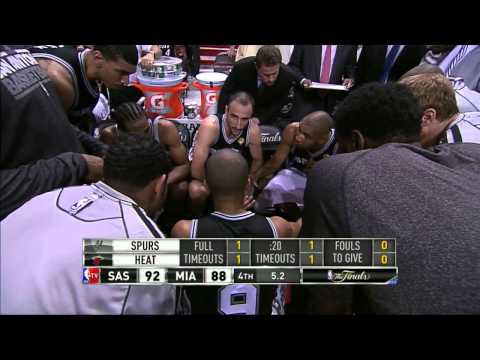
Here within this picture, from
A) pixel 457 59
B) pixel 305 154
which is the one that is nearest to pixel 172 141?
pixel 305 154

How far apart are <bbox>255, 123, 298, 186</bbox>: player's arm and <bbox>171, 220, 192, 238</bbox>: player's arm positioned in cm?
33

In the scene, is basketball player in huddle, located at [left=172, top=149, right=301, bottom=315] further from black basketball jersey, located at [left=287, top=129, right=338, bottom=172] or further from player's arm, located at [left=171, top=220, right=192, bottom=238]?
black basketball jersey, located at [left=287, top=129, right=338, bottom=172]

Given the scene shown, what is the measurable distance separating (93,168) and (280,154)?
26.3 inches

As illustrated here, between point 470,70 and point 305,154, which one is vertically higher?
point 470,70

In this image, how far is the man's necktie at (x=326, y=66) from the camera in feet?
4.08

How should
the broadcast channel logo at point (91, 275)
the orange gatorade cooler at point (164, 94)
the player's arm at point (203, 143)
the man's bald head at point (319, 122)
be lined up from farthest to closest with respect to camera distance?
the man's bald head at point (319, 122), the orange gatorade cooler at point (164, 94), the player's arm at point (203, 143), the broadcast channel logo at point (91, 275)

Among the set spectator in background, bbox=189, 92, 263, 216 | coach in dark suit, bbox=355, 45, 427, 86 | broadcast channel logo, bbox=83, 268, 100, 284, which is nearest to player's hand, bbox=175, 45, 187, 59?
spectator in background, bbox=189, 92, 263, 216

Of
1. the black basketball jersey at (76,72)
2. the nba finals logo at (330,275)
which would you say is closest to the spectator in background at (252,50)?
the black basketball jersey at (76,72)

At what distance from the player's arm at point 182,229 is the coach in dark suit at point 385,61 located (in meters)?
0.69

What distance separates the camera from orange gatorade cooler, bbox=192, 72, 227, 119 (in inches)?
52.3

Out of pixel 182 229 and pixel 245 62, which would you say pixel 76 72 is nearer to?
pixel 245 62

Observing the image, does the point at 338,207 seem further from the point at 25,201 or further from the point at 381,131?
the point at 25,201

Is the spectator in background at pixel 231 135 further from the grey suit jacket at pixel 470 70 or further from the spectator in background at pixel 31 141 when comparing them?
the grey suit jacket at pixel 470 70

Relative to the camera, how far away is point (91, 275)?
945 mm
